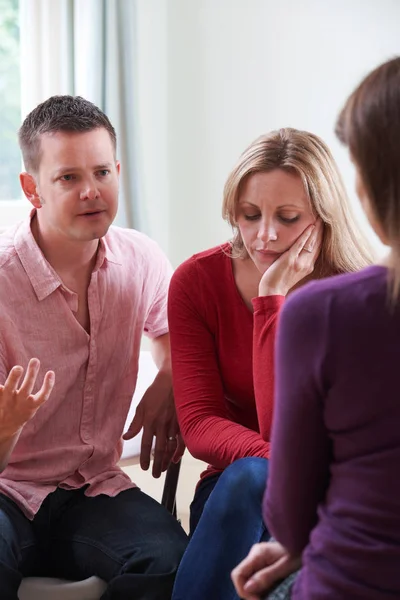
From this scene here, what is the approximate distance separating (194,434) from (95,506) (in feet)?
0.81

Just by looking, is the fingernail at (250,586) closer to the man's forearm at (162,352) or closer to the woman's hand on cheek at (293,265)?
the woman's hand on cheek at (293,265)

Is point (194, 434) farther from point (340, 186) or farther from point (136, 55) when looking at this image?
point (136, 55)

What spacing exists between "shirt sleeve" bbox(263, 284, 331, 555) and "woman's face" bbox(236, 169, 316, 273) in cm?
75

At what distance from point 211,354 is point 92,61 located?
70.3 inches

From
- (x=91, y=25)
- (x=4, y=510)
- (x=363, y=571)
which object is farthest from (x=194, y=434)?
(x=91, y=25)

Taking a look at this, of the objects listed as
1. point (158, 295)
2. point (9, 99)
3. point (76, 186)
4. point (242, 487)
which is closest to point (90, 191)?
Result: point (76, 186)

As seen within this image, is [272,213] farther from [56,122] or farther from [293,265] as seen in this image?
[56,122]

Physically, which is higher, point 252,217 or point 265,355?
point 252,217

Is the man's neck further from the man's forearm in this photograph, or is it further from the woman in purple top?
the woman in purple top

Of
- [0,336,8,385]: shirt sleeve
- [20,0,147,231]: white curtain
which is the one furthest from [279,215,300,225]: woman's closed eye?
[20,0,147,231]: white curtain

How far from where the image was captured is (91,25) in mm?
3143

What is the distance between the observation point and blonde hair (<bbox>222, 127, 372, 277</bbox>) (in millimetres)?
1629

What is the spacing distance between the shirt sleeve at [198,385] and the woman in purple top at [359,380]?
68cm

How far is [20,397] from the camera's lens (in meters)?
1.42
